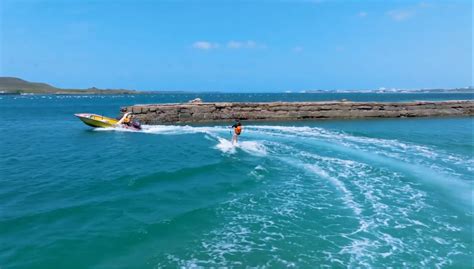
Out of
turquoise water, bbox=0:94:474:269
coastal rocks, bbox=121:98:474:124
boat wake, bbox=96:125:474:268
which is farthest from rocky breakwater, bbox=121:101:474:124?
boat wake, bbox=96:125:474:268

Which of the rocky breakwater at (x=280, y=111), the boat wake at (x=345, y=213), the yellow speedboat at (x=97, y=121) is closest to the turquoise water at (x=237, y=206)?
the boat wake at (x=345, y=213)

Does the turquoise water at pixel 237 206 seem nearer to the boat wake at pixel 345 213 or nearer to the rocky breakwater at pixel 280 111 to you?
the boat wake at pixel 345 213

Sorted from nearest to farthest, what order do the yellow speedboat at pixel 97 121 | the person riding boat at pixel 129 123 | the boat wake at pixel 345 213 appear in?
the boat wake at pixel 345 213, the person riding boat at pixel 129 123, the yellow speedboat at pixel 97 121

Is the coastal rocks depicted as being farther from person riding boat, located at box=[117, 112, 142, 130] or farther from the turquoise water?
the turquoise water

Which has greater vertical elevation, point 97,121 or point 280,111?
point 280,111

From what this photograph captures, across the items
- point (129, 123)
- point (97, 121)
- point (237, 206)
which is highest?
point (97, 121)

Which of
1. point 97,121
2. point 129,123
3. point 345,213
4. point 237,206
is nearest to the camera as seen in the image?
point 345,213

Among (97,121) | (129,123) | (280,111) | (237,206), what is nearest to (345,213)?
(237,206)

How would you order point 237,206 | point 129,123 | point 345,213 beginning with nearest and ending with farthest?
1. point 345,213
2. point 237,206
3. point 129,123

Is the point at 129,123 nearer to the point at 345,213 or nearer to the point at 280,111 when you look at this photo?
the point at 280,111

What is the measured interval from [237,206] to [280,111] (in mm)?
33902

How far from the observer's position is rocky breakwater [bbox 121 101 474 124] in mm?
43156

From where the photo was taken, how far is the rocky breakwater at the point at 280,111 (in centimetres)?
4316

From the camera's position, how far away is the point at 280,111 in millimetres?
46375
